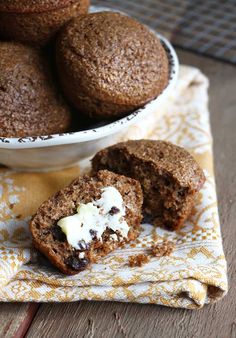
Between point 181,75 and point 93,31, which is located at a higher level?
point 93,31

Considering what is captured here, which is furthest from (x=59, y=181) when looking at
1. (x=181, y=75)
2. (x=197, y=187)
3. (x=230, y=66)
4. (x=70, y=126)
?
(x=230, y=66)

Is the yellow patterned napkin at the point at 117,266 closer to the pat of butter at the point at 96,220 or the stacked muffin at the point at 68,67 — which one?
the pat of butter at the point at 96,220

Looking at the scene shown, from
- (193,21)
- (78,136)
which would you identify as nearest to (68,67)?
(78,136)

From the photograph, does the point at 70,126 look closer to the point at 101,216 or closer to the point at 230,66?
the point at 101,216

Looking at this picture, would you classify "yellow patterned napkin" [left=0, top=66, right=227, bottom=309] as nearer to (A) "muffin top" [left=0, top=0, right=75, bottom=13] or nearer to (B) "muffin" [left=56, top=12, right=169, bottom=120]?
(B) "muffin" [left=56, top=12, right=169, bottom=120]

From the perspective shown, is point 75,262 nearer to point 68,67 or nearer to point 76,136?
point 76,136

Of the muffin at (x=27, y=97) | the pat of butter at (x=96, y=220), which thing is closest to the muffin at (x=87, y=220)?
the pat of butter at (x=96, y=220)

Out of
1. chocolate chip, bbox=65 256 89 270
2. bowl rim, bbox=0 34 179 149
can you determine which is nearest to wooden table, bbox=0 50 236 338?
chocolate chip, bbox=65 256 89 270
